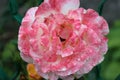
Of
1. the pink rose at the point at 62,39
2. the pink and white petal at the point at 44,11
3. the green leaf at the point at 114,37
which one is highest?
the pink and white petal at the point at 44,11

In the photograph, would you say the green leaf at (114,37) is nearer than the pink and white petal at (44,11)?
No

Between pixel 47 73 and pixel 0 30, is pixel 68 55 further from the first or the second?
pixel 0 30

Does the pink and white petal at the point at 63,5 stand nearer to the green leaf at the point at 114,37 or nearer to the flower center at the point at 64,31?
the flower center at the point at 64,31

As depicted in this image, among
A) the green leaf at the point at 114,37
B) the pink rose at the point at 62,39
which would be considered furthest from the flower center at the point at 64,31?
the green leaf at the point at 114,37

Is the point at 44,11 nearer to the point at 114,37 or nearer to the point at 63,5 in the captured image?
the point at 63,5

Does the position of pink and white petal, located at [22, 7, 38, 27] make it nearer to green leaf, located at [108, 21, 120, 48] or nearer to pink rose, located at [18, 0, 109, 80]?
pink rose, located at [18, 0, 109, 80]

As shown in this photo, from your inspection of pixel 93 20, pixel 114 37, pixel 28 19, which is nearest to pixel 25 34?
pixel 28 19

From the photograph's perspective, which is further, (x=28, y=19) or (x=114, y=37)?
(x=114, y=37)
